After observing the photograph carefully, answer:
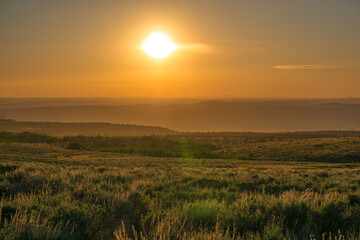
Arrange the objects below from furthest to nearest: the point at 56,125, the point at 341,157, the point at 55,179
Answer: the point at 56,125
the point at 341,157
the point at 55,179

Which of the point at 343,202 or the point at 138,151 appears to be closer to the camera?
the point at 343,202

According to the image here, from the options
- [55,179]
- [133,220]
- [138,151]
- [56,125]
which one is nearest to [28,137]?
[138,151]

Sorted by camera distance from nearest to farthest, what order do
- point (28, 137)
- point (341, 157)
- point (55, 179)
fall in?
point (55, 179)
point (341, 157)
point (28, 137)

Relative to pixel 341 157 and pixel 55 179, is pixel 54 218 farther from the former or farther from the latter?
pixel 341 157

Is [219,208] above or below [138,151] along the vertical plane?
above

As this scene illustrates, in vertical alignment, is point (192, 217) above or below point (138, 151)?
above

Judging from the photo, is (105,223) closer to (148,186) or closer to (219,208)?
(219,208)

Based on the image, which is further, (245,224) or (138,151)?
(138,151)

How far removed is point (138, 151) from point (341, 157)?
33871 millimetres

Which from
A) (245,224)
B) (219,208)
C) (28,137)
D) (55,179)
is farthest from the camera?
(28,137)

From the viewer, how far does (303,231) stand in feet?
15.7

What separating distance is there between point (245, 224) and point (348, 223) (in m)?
2.29

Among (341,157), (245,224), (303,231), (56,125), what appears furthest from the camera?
(56,125)

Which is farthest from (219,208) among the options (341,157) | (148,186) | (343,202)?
(341,157)
